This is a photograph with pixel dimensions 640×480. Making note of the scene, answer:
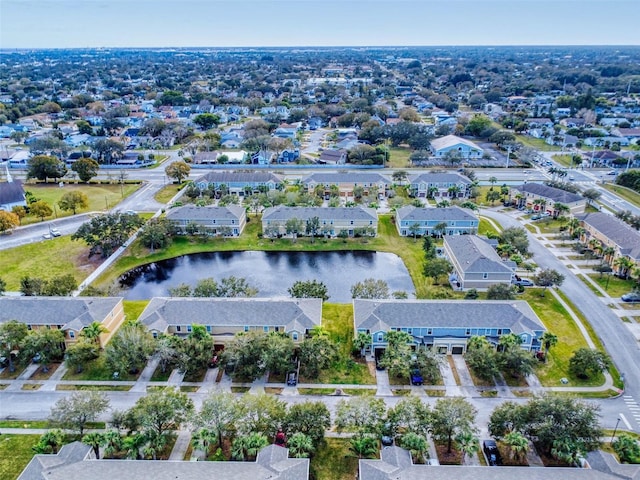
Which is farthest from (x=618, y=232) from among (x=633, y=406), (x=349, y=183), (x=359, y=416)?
(x=359, y=416)

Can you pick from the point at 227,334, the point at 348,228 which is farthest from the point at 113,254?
the point at 348,228

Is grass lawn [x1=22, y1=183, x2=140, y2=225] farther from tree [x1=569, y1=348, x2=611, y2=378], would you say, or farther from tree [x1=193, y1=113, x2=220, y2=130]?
tree [x1=569, y1=348, x2=611, y2=378]

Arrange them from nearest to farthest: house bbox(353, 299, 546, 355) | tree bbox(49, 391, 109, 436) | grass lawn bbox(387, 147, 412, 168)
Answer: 1. tree bbox(49, 391, 109, 436)
2. house bbox(353, 299, 546, 355)
3. grass lawn bbox(387, 147, 412, 168)

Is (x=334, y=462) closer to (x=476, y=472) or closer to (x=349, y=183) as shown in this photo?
(x=476, y=472)

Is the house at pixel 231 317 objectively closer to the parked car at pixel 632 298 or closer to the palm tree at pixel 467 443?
the palm tree at pixel 467 443

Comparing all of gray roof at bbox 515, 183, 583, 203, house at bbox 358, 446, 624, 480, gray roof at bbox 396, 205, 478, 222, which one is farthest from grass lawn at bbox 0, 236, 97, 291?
gray roof at bbox 515, 183, 583, 203

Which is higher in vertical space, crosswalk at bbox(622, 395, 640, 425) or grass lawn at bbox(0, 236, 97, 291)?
crosswalk at bbox(622, 395, 640, 425)
